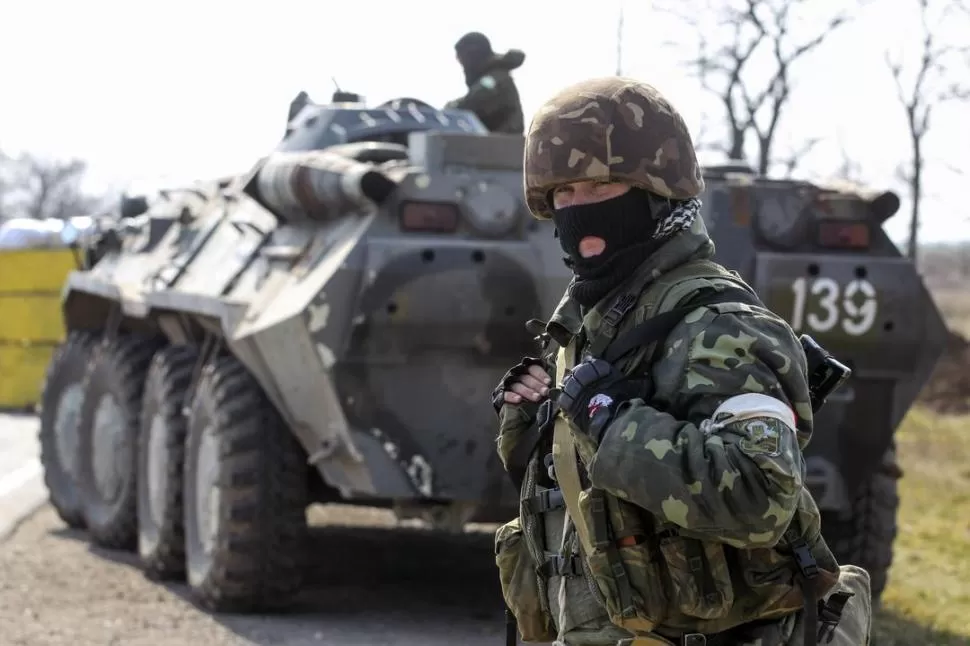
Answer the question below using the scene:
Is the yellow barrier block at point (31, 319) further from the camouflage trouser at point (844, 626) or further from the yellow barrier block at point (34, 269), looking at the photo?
the camouflage trouser at point (844, 626)

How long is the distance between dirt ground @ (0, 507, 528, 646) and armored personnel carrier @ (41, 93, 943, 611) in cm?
27

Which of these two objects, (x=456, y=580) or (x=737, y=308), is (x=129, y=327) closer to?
(x=456, y=580)

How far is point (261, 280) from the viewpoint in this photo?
7.54 m

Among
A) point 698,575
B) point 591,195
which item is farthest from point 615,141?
point 698,575

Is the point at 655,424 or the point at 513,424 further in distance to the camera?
the point at 513,424

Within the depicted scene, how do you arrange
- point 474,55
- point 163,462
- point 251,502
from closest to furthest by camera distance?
point 251,502 → point 163,462 → point 474,55

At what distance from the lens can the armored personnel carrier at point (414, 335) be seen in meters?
6.70

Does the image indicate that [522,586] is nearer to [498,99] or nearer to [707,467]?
[707,467]

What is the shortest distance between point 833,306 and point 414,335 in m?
1.73

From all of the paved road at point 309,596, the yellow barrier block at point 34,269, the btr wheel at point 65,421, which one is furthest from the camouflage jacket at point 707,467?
the yellow barrier block at point 34,269

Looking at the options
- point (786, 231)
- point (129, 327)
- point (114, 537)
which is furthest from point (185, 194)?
point (786, 231)

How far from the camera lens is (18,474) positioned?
1310 centimetres

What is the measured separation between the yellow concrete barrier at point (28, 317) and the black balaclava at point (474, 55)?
33.9 feet

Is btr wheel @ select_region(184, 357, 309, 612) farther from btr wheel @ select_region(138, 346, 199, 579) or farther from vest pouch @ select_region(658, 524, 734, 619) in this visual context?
A: vest pouch @ select_region(658, 524, 734, 619)
